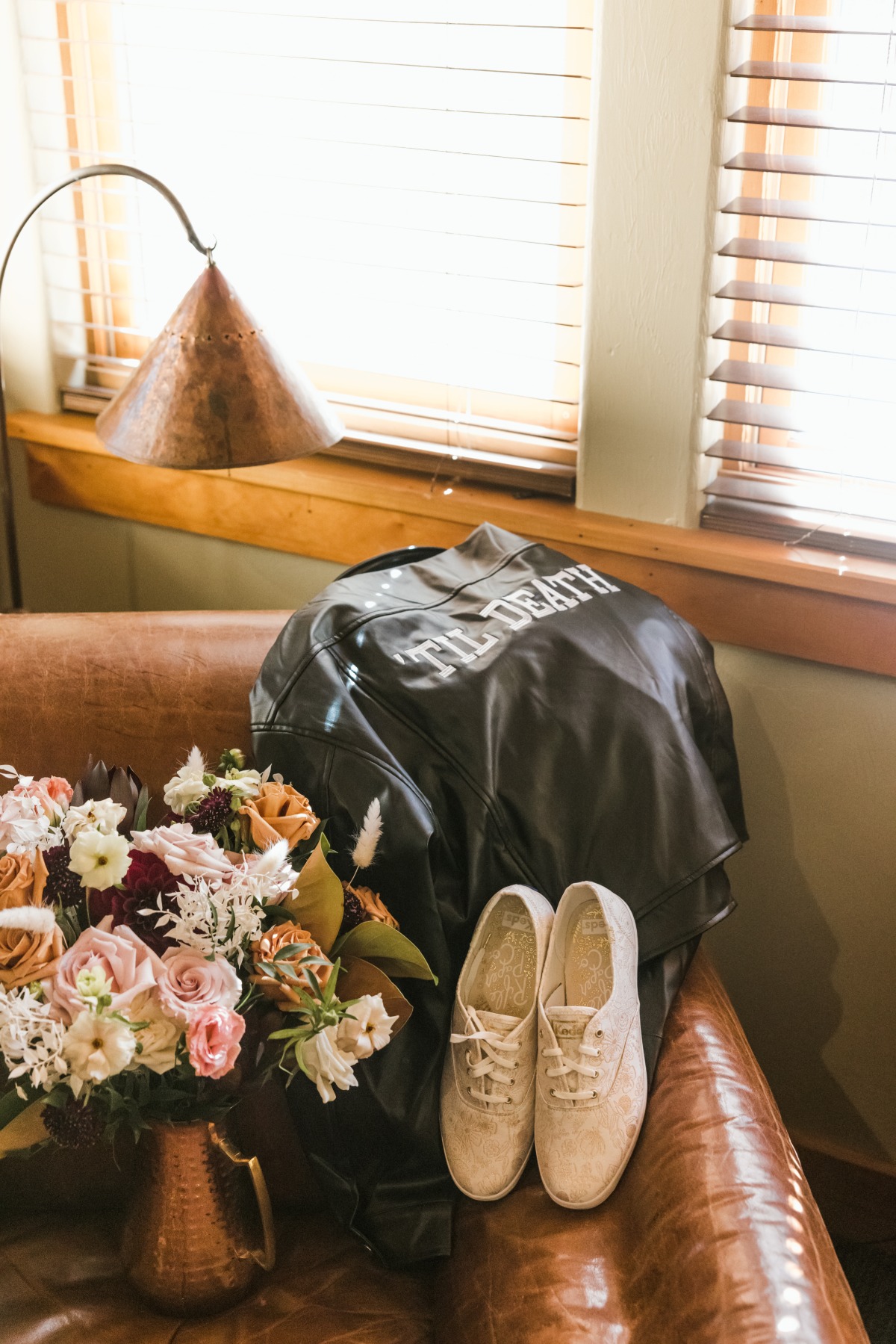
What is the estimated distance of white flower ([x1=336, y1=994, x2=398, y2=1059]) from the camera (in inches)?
35.5

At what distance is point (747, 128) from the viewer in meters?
1.36

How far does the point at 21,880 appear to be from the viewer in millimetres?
869

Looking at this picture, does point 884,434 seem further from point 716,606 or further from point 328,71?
point 328,71

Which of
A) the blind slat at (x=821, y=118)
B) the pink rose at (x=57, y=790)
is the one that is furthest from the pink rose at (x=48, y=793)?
the blind slat at (x=821, y=118)

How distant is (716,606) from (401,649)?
495 millimetres

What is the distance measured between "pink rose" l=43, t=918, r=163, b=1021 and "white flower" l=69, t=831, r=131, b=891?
36 millimetres

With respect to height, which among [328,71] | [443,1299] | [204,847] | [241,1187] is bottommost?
[443,1299]

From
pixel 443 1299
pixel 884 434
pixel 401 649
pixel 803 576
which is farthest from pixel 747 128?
pixel 443 1299

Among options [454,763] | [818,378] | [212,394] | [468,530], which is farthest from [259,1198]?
[818,378]

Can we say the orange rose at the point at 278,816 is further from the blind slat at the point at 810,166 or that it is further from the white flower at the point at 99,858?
the blind slat at the point at 810,166

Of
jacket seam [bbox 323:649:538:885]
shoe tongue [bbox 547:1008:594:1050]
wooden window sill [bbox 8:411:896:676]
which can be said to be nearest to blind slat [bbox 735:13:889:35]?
wooden window sill [bbox 8:411:896:676]

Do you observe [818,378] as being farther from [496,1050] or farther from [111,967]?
[111,967]

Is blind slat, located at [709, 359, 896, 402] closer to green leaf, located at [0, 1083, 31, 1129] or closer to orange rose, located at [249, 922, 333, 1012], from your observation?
orange rose, located at [249, 922, 333, 1012]

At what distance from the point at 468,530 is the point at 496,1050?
744 millimetres
